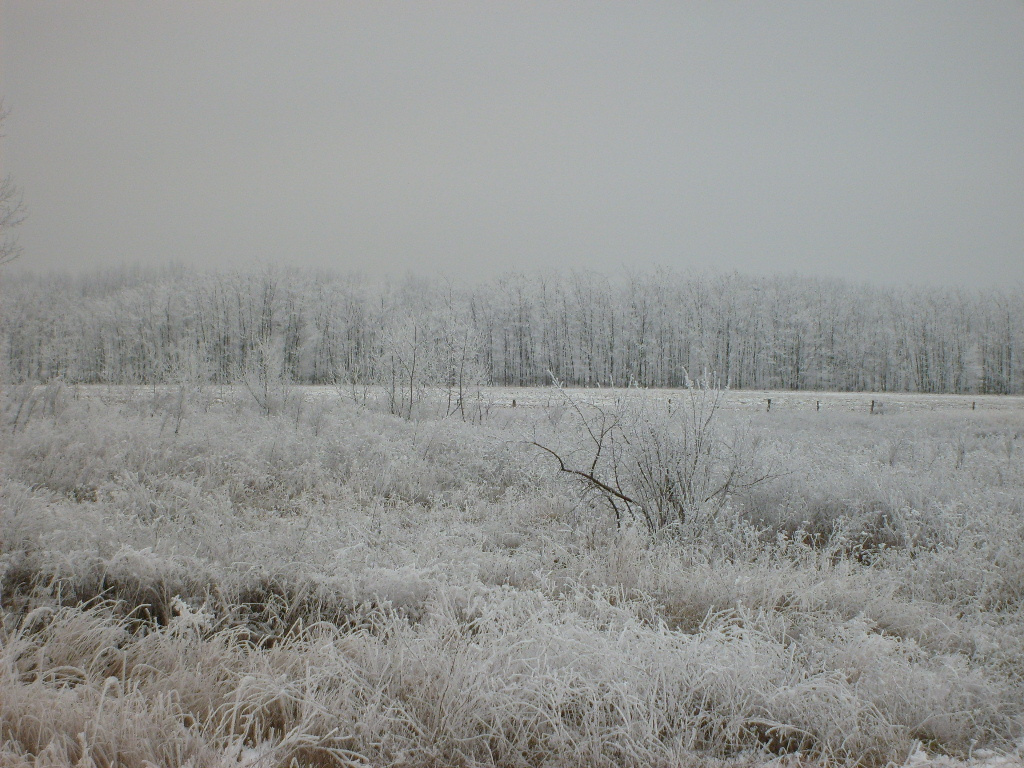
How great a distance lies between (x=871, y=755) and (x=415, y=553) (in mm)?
3155

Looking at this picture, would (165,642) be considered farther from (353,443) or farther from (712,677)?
(353,443)

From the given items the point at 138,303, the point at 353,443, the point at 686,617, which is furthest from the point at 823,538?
the point at 138,303

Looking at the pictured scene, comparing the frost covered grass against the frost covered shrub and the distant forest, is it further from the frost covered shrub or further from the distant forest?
the distant forest

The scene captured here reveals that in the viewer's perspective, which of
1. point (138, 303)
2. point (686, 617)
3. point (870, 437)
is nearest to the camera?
point (686, 617)

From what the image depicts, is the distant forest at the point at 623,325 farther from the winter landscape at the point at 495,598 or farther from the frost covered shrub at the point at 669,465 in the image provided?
the frost covered shrub at the point at 669,465

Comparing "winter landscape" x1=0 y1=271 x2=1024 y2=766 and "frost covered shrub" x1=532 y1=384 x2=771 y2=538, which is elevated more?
"frost covered shrub" x1=532 y1=384 x2=771 y2=538

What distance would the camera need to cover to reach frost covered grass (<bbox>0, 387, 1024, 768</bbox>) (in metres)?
2.09

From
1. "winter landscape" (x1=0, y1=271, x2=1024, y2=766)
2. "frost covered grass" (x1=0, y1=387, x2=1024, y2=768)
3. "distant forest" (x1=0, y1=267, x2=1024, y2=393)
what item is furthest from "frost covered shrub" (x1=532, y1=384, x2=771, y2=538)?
"distant forest" (x1=0, y1=267, x2=1024, y2=393)

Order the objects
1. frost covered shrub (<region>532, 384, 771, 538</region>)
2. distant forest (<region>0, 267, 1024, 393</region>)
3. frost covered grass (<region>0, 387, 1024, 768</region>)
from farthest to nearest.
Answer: distant forest (<region>0, 267, 1024, 393</region>), frost covered shrub (<region>532, 384, 771, 538</region>), frost covered grass (<region>0, 387, 1024, 768</region>)

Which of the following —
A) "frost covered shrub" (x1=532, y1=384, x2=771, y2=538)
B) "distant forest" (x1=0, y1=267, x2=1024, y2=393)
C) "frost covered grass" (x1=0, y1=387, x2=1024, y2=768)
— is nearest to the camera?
"frost covered grass" (x1=0, y1=387, x2=1024, y2=768)

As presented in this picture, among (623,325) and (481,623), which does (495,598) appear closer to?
(481,623)

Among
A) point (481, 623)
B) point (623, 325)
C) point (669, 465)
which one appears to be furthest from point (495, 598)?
point (623, 325)

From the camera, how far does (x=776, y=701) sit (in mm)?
2346

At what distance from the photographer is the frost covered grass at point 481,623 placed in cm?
209
